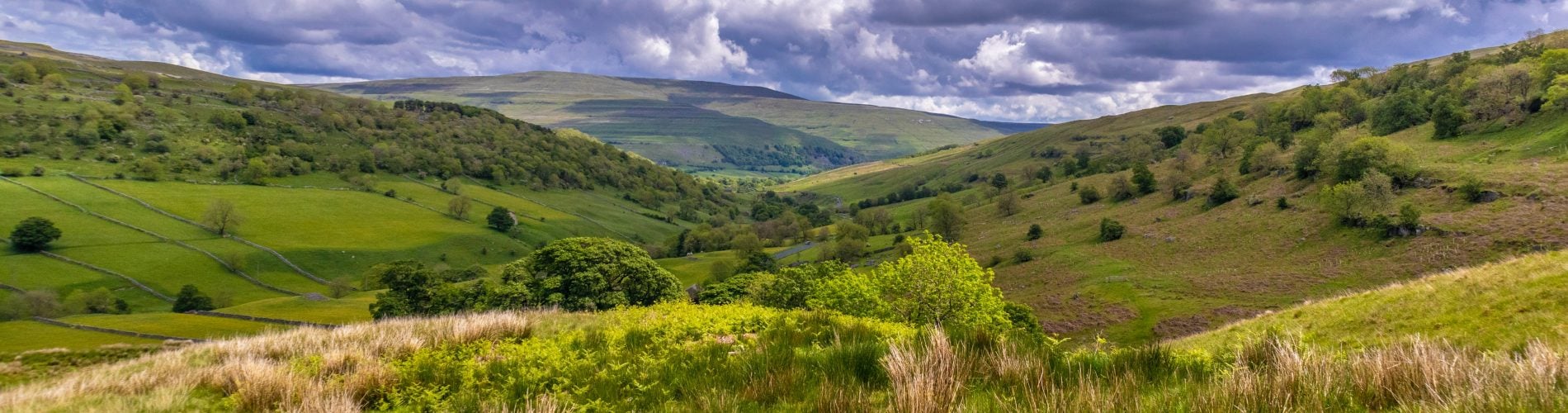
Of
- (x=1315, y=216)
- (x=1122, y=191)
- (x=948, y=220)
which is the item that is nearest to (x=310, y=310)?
(x=948, y=220)

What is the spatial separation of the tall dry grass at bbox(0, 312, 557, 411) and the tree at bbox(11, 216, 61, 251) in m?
154

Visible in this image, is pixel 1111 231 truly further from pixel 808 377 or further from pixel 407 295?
pixel 808 377

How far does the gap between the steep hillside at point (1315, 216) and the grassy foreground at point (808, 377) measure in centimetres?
5910

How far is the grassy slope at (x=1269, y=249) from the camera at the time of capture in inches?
2271

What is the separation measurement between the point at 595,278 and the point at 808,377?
46563 millimetres

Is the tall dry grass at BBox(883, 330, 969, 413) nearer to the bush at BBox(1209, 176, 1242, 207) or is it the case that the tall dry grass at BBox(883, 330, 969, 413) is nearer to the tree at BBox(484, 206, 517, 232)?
the bush at BBox(1209, 176, 1242, 207)

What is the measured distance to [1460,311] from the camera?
70.3 feet

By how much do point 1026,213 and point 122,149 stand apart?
236936mm

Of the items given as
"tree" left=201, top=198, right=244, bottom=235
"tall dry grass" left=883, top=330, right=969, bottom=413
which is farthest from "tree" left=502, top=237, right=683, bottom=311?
"tree" left=201, top=198, right=244, bottom=235

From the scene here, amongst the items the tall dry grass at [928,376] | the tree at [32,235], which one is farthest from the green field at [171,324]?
the tall dry grass at [928,376]

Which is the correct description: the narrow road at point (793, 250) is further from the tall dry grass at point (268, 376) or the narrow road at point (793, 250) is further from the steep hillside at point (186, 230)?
the tall dry grass at point (268, 376)

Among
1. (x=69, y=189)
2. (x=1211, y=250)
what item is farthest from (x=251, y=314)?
(x=1211, y=250)

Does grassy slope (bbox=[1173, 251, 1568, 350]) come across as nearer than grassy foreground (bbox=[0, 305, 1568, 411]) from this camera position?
No

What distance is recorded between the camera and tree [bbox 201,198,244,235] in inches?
5344
